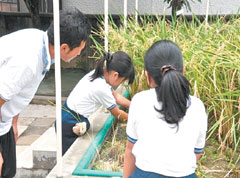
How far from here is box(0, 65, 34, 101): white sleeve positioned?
145 centimetres

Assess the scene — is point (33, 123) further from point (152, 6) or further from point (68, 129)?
point (152, 6)

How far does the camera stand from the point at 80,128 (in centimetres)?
259

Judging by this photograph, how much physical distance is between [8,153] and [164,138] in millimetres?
1391

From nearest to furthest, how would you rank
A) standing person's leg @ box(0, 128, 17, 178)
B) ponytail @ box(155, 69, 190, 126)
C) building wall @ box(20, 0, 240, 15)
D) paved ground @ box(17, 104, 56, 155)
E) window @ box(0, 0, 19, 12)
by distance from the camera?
ponytail @ box(155, 69, 190, 126)
standing person's leg @ box(0, 128, 17, 178)
paved ground @ box(17, 104, 56, 155)
building wall @ box(20, 0, 240, 15)
window @ box(0, 0, 19, 12)

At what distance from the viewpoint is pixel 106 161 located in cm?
234

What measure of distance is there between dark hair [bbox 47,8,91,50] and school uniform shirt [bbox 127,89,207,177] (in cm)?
49

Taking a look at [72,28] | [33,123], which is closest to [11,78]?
[72,28]

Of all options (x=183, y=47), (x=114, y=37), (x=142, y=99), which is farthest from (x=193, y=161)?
(x=114, y=37)

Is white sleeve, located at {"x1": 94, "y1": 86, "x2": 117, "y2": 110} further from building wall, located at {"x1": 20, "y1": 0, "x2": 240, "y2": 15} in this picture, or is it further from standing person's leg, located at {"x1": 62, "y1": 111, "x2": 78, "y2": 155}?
building wall, located at {"x1": 20, "y1": 0, "x2": 240, "y2": 15}

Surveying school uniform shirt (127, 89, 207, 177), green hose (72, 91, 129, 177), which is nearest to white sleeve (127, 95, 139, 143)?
school uniform shirt (127, 89, 207, 177)

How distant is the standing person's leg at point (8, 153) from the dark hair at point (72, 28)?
2.91 feet

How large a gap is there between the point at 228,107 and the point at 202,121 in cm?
93

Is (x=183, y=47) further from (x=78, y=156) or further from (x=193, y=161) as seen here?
(x=193, y=161)

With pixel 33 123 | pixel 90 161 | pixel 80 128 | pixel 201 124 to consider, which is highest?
pixel 201 124
